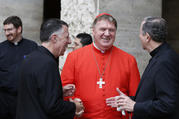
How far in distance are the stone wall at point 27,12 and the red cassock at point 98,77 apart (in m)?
2.89

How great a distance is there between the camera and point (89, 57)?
11.5 ft

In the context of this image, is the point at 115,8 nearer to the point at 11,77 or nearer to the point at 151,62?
the point at 11,77

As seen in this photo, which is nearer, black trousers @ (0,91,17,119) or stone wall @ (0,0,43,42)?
black trousers @ (0,91,17,119)

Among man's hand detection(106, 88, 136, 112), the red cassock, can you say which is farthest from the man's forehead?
man's hand detection(106, 88, 136, 112)

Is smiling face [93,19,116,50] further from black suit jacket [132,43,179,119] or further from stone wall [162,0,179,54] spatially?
stone wall [162,0,179,54]

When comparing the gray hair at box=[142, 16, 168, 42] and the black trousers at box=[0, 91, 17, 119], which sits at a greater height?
the gray hair at box=[142, 16, 168, 42]

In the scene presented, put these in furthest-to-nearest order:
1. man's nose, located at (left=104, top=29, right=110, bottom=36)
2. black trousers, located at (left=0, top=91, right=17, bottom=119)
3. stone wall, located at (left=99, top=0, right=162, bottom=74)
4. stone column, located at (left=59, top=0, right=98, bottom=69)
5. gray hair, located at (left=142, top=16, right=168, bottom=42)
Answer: stone column, located at (left=59, top=0, right=98, bottom=69)
stone wall, located at (left=99, top=0, right=162, bottom=74)
black trousers, located at (left=0, top=91, right=17, bottom=119)
man's nose, located at (left=104, top=29, right=110, bottom=36)
gray hair, located at (left=142, top=16, right=168, bottom=42)

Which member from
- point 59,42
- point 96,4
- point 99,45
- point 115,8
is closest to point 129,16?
point 115,8

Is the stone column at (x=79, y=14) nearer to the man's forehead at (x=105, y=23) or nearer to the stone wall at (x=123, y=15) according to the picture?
the stone wall at (x=123, y=15)

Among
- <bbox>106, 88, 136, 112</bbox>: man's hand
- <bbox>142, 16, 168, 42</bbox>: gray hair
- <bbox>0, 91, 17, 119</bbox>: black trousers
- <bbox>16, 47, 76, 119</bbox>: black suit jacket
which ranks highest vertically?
<bbox>142, 16, 168, 42</bbox>: gray hair

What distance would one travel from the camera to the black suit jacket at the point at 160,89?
2.36 m

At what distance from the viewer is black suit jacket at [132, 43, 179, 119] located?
7.73ft

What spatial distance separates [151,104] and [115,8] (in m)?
2.83

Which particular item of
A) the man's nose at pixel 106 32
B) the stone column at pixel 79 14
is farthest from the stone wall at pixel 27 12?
the man's nose at pixel 106 32
